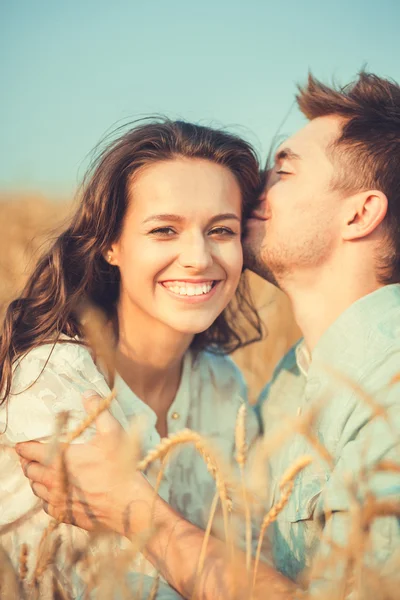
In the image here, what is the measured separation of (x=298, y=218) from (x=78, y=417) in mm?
1400

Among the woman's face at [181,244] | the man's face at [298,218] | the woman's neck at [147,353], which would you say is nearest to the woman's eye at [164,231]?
the woman's face at [181,244]

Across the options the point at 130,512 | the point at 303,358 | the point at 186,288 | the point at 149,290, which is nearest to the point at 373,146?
the point at 303,358

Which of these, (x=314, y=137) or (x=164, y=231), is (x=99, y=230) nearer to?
(x=164, y=231)

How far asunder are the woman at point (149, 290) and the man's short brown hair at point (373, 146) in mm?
444

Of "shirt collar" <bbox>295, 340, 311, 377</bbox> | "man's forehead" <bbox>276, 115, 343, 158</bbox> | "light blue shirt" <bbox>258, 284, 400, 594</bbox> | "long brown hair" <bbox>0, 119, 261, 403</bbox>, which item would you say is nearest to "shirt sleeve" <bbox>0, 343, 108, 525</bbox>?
"long brown hair" <bbox>0, 119, 261, 403</bbox>

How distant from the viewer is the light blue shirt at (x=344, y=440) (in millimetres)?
1876

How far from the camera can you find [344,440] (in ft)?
7.79

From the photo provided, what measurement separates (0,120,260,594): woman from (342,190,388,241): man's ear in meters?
0.47

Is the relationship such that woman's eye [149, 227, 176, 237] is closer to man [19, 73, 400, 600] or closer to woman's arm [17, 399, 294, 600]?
man [19, 73, 400, 600]


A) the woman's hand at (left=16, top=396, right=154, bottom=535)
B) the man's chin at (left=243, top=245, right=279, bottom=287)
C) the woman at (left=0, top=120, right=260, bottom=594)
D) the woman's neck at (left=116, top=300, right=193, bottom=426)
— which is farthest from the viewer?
the man's chin at (left=243, top=245, right=279, bottom=287)

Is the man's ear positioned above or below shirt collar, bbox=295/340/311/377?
above

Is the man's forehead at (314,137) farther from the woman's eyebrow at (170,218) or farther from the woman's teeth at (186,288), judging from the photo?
the woman's teeth at (186,288)

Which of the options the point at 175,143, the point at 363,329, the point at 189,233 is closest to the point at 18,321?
the point at 189,233

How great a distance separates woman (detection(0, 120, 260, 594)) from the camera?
2566 mm
